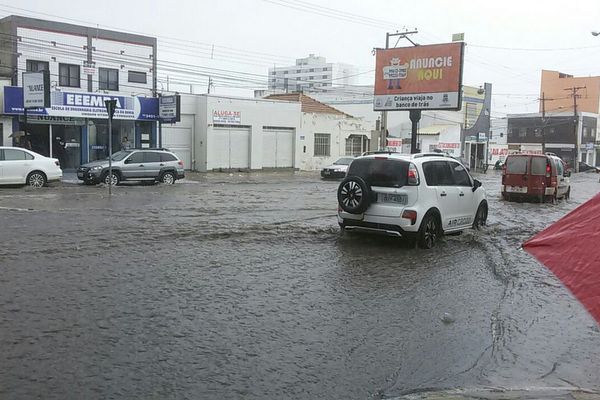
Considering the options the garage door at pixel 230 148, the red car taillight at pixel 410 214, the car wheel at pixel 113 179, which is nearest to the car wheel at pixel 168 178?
the car wheel at pixel 113 179

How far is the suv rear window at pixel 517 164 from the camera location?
846 inches

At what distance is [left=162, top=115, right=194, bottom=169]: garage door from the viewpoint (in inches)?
1401

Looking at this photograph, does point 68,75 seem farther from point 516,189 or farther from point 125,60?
point 516,189

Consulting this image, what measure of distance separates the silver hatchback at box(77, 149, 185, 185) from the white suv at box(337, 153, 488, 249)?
1506 centimetres

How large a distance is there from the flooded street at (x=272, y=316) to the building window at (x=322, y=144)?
99.0ft

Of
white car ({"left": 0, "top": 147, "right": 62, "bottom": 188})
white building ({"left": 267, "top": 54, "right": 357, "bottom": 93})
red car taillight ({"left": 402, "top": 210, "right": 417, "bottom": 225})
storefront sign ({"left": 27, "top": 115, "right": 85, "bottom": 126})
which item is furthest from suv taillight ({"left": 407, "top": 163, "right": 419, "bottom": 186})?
white building ({"left": 267, "top": 54, "right": 357, "bottom": 93})

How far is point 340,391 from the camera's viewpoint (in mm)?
4746

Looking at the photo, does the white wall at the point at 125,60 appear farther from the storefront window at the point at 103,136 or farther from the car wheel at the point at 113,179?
the car wheel at the point at 113,179

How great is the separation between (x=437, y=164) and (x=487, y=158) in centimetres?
5614

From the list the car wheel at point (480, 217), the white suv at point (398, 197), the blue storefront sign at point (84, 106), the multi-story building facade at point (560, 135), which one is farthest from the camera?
the multi-story building facade at point (560, 135)

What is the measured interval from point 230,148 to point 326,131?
877 centimetres

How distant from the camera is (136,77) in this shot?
35031mm

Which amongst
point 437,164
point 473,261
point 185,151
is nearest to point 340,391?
point 473,261

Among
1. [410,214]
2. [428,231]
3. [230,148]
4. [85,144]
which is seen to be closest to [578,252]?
[410,214]
